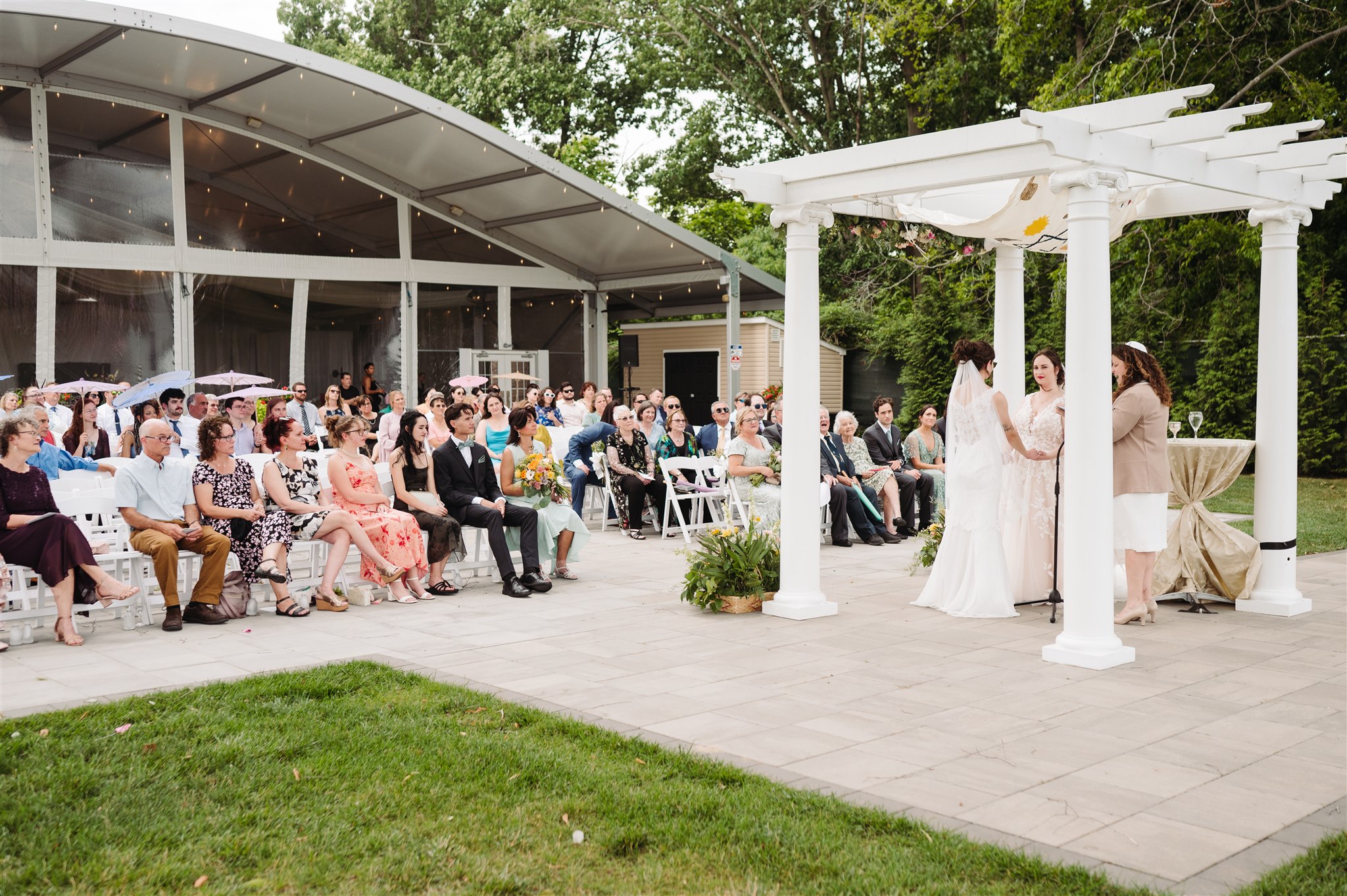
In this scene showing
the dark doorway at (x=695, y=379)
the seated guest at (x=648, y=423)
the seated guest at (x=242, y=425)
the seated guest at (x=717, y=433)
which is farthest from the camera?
the dark doorway at (x=695, y=379)

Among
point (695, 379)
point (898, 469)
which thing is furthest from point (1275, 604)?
point (695, 379)

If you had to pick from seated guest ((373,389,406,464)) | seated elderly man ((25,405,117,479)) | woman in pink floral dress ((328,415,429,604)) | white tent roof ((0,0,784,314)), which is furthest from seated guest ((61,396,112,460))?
white tent roof ((0,0,784,314))

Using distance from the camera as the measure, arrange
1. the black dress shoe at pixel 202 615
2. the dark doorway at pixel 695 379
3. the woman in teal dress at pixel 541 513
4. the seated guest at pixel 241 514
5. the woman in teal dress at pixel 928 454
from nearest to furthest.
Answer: the black dress shoe at pixel 202 615 → the seated guest at pixel 241 514 → the woman in teal dress at pixel 541 513 → the woman in teal dress at pixel 928 454 → the dark doorway at pixel 695 379

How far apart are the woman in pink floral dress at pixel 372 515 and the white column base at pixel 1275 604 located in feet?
19.1

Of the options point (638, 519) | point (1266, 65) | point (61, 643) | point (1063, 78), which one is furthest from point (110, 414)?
point (1266, 65)

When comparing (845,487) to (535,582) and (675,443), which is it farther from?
(535,582)

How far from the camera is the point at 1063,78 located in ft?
57.0

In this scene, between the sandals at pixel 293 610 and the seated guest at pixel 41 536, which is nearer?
the seated guest at pixel 41 536

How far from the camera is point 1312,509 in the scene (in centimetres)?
1462

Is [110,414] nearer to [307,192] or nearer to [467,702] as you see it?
[307,192]

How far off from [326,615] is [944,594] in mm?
4221

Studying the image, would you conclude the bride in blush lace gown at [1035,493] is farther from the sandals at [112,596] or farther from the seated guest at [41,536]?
the seated guest at [41,536]

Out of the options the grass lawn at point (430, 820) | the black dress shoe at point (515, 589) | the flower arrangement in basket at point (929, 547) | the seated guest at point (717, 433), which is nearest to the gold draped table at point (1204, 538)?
the flower arrangement in basket at point (929, 547)

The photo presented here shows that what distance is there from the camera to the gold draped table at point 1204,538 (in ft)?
26.7
